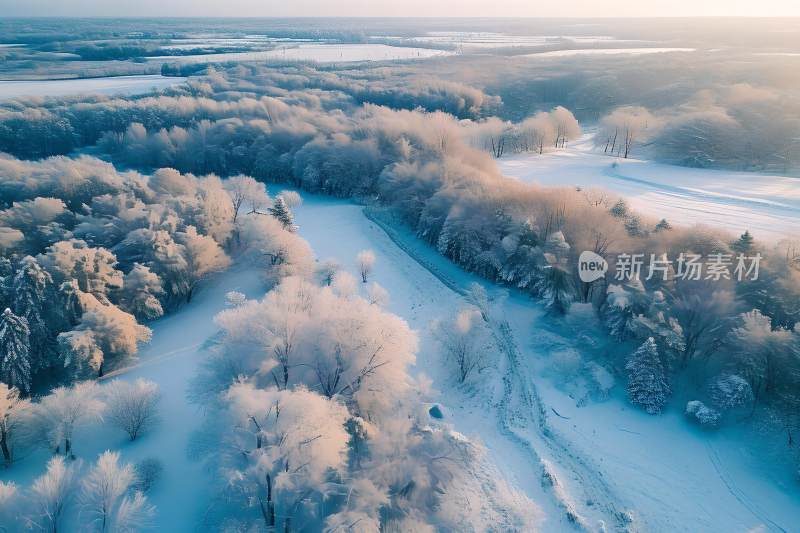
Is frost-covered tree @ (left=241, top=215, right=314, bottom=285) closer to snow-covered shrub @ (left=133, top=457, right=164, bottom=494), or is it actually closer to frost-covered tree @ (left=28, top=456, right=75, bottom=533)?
snow-covered shrub @ (left=133, top=457, right=164, bottom=494)

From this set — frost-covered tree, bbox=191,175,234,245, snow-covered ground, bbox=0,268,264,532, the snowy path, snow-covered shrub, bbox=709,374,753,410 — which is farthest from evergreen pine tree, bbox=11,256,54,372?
snow-covered shrub, bbox=709,374,753,410

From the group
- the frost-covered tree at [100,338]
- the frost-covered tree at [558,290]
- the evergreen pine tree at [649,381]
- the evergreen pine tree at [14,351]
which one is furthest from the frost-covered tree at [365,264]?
the evergreen pine tree at [14,351]

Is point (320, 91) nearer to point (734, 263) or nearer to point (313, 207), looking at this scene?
point (313, 207)

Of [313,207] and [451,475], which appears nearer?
[451,475]

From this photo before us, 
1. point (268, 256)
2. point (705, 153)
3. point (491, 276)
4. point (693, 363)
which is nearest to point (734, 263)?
point (693, 363)

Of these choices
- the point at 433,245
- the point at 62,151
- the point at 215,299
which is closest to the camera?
the point at 215,299

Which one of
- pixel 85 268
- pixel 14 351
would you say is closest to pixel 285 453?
pixel 14 351

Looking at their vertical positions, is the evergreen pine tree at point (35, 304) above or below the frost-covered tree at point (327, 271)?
above

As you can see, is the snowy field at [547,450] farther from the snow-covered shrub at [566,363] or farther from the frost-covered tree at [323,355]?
the frost-covered tree at [323,355]
